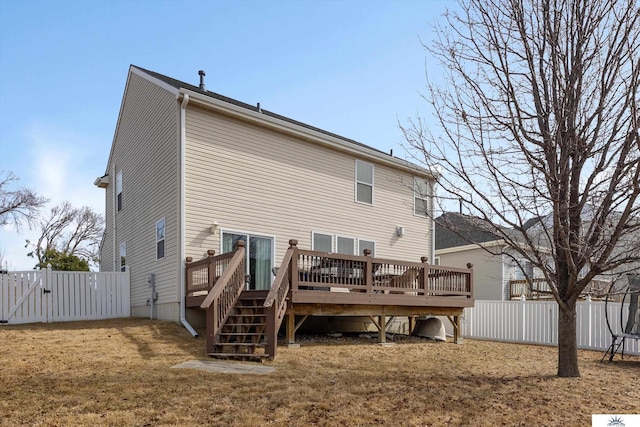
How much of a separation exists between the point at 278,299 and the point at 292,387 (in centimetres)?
264

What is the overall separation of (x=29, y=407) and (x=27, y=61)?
52.7 ft

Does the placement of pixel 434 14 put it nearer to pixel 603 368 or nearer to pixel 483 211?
pixel 483 211

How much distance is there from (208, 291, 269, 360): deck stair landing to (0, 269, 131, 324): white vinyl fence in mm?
5291

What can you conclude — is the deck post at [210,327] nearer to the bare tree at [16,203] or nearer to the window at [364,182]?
the window at [364,182]

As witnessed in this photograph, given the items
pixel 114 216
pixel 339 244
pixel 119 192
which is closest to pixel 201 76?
pixel 119 192

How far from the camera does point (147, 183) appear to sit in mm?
13492

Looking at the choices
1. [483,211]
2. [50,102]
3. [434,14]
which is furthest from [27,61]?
[483,211]

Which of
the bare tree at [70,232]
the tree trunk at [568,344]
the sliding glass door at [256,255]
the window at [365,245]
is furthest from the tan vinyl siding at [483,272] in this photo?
the bare tree at [70,232]

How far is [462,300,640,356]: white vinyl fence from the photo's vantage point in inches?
474

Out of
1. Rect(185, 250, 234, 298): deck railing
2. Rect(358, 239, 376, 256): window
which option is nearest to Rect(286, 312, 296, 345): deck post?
Rect(185, 250, 234, 298): deck railing

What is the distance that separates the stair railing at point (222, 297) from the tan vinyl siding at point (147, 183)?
2.09 m

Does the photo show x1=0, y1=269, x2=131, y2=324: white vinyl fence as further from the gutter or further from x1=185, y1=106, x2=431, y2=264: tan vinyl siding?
the gutter

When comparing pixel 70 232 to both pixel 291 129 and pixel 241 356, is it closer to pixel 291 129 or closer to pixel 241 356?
pixel 291 129

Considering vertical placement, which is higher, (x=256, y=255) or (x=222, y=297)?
(x=256, y=255)
